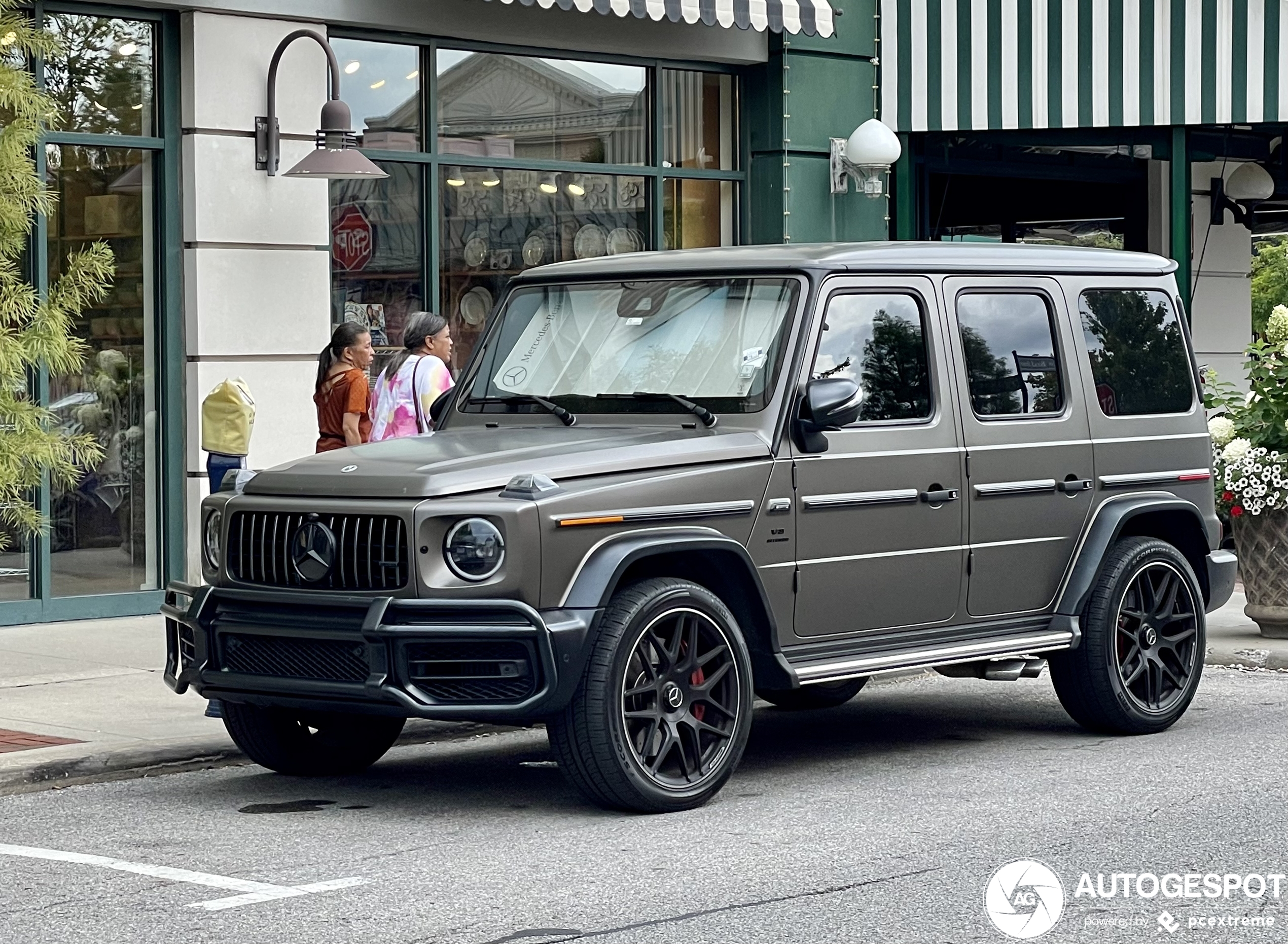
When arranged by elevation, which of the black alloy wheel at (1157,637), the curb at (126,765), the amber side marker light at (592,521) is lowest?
the curb at (126,765)

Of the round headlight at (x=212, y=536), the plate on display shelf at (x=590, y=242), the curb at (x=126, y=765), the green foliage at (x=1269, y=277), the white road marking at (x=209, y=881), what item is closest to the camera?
the white road marking at (x=209, y=881)

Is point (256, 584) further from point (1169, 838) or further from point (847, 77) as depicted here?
point (847, 77)

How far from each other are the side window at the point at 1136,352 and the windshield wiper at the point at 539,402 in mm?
2349

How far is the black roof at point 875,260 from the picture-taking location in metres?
7.95

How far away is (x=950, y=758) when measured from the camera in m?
8.27

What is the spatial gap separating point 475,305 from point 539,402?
668 cm

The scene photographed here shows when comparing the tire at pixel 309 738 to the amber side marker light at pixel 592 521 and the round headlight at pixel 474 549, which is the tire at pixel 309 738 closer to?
the round headlight at pixel 474 549

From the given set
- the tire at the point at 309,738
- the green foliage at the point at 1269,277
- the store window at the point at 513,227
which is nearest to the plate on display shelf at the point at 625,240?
the store window at the point at 513,227

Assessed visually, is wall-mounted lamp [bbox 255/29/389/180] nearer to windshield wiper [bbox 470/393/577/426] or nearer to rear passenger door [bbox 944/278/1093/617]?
windshield wiper [bbox 470/393/577/426]

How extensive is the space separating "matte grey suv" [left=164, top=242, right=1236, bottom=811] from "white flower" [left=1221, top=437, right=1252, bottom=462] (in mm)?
2404

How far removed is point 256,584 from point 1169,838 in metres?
3.19

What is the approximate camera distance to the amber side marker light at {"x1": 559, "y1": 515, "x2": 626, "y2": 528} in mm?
6812

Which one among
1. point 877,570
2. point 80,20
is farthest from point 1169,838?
point 80,20

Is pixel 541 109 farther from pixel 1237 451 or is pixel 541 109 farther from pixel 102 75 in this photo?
pixel 1237 451
